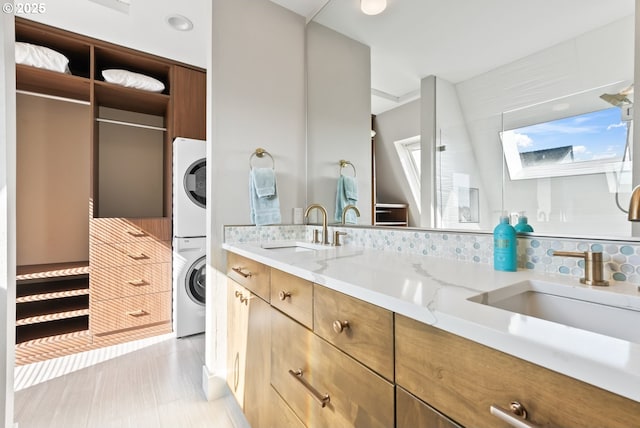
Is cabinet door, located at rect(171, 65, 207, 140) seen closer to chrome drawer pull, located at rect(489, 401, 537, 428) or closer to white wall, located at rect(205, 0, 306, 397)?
white wall, located at rect(205, 0, 306, 397)

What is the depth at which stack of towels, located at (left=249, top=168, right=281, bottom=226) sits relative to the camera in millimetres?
1851

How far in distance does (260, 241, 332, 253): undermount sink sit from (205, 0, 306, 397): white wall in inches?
8.7

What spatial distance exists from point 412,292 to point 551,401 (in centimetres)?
32

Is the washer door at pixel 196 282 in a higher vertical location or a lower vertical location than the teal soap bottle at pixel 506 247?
lower

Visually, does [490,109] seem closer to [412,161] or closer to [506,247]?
[412,161]

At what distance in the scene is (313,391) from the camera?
3.10ft

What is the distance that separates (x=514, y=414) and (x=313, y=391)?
644 mm

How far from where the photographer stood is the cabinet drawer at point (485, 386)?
391 millimetres

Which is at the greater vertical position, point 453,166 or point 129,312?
point 453,166

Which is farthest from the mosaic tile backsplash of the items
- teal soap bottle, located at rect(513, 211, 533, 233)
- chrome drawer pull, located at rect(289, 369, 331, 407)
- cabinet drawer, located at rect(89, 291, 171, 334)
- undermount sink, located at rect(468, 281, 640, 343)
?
cabinet drawer, located at rect(89, 291, 171, 334)

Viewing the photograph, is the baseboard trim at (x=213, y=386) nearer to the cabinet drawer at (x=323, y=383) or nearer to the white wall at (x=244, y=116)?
the white wall at (x=244, y=116)

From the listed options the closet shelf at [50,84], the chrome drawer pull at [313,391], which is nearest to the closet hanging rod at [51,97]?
the closet shelf at [50,84]

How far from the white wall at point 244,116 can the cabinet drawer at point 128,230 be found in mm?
1145

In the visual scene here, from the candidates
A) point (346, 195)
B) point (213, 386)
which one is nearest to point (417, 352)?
point (346, 195)
